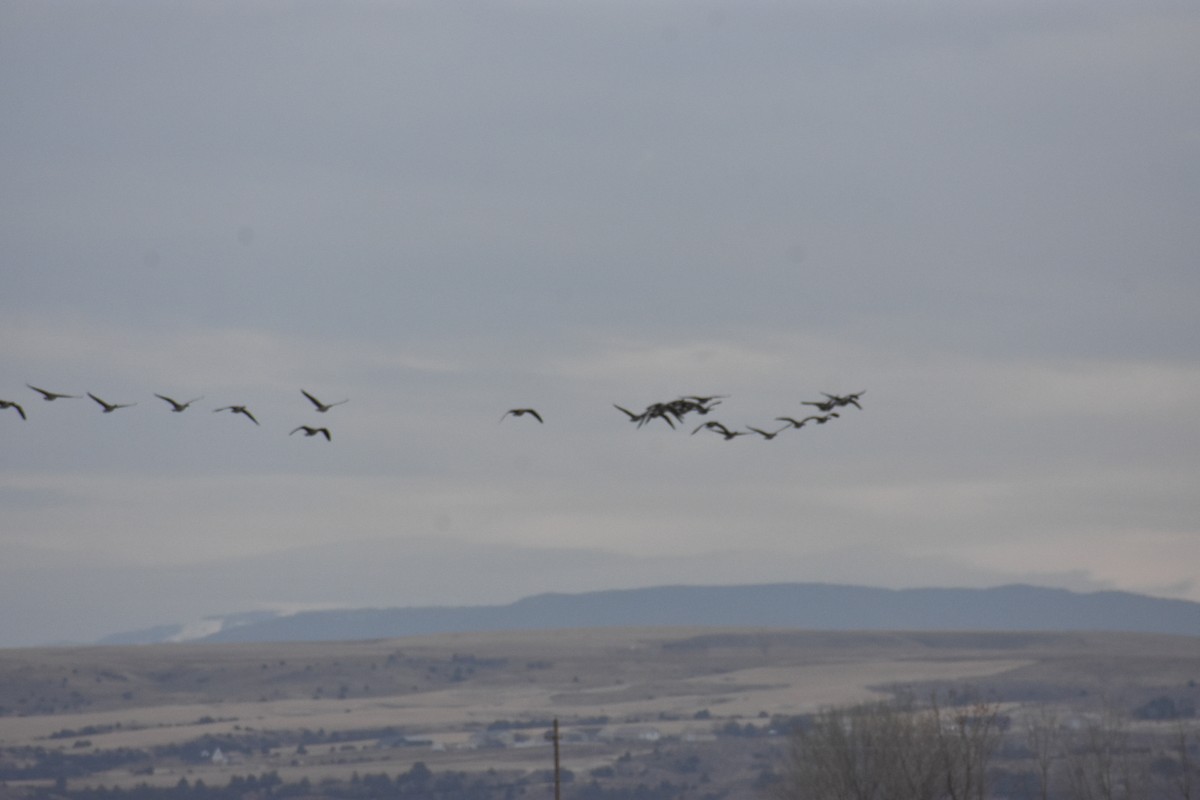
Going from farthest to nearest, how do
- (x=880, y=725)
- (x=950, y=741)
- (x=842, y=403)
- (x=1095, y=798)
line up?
(x=1095, y=798) < (x=880, y=725) < (x=950, y=741) < (x=842, y=403)

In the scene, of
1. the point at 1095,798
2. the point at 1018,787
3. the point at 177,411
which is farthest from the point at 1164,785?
the point at 177,411

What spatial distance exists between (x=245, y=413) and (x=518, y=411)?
629 cm

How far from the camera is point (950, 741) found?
392 feet

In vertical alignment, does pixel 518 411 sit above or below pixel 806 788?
above

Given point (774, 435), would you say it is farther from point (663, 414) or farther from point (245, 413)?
point (245, 413)

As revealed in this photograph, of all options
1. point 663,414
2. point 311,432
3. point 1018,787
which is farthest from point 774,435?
point 1018,787

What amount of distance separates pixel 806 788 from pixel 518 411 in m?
89.3

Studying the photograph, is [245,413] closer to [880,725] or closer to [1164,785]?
[880,725]

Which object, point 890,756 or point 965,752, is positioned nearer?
point 965,752

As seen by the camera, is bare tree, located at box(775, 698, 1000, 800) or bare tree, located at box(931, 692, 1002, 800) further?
bare tree, located at box(775, 698, 1000, 800)

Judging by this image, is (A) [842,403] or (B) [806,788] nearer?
(A) [842,403]

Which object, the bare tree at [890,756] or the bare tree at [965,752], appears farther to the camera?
the bare tree at [890,756]

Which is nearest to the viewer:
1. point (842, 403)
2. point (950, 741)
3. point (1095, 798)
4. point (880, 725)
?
point (842, 403)

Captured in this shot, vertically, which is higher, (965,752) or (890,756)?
(965,752)
